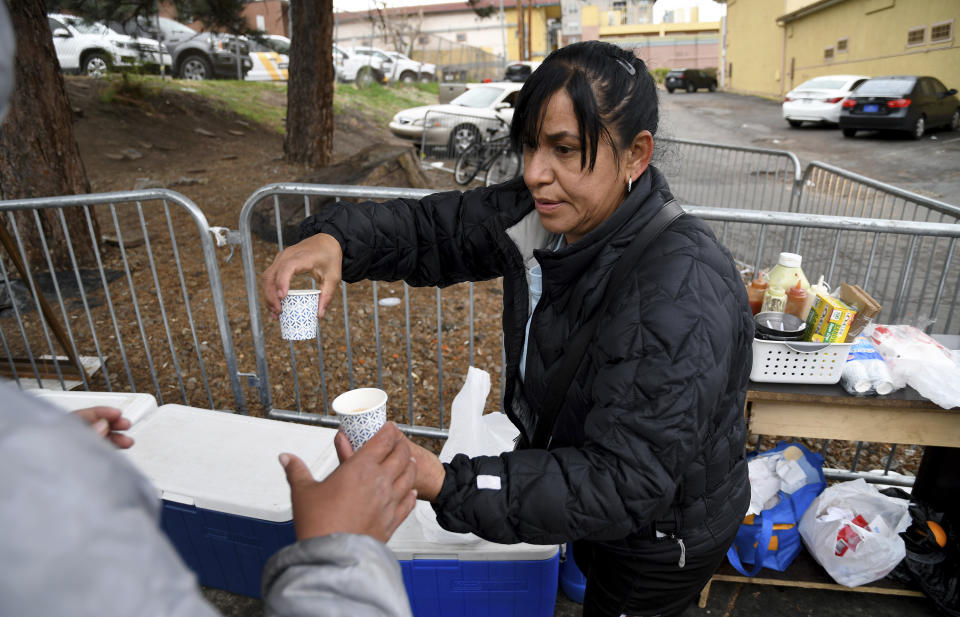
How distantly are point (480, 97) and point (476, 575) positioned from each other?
40.7ft

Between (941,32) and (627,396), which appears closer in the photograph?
(627,396)

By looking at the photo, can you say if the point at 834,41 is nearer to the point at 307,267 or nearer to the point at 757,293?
the point at 757,293

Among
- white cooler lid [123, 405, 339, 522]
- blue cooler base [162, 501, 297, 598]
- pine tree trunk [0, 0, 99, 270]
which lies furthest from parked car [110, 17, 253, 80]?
blue cooler base [162, 501, 297, 598]

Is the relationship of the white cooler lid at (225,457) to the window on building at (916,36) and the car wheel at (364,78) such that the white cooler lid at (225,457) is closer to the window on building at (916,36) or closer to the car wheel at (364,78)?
the car wheel at (364,78)

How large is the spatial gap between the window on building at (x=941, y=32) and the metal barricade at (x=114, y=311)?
22.1 m

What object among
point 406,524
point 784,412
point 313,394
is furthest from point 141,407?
point 784,412

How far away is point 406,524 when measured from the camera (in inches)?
83.2

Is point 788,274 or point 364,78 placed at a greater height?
point 364,78

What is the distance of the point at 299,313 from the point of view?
1.72m

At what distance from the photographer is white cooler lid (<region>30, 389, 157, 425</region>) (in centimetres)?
235

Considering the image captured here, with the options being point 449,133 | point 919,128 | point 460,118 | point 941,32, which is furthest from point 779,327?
point 941,32

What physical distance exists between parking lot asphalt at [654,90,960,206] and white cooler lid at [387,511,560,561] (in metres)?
8.49

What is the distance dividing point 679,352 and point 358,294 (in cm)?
449

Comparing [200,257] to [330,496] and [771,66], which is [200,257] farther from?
[771,66]
